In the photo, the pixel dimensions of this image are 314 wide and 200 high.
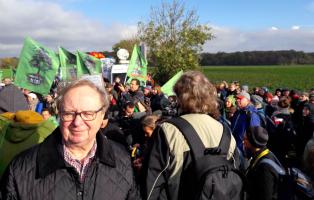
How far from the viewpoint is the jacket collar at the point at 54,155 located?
2.02 metres

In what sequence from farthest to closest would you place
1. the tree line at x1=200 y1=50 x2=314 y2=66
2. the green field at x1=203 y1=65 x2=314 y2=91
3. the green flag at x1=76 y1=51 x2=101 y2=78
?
the tree line at x1=200 y1=50 x2=314 y2=66
the green field at x1=203 y1=65 x2=314 y2=91
the green flag at x1=76 y1=51 x2=101 y2=78

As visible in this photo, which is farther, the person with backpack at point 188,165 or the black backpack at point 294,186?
the black backpack at point 294,186

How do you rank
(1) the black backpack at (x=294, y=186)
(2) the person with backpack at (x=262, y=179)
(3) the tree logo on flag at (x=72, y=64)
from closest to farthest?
(1) the black backpack at (x=294, y=186), (2) the person with backpack at (x=262, y=179), (3) the tree logo on flag at (x=72, y=64)

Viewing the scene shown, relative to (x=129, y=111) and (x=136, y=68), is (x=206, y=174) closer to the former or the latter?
(x=129, y=111)

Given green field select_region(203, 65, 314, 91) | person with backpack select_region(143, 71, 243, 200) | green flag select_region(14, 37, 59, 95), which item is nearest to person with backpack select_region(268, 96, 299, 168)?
green flag select_region(14, 37, 59, 95)

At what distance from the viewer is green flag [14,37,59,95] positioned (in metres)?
6.83

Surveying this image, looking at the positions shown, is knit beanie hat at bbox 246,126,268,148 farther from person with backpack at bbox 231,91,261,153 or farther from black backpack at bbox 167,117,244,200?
person with backpack at bbox 231,91,261,153

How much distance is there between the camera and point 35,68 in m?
6.86

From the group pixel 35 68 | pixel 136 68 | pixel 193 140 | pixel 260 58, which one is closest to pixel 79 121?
pixel 193 140

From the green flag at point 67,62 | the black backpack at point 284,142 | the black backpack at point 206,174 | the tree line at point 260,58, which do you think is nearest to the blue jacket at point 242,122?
the black backpack at point 284,142

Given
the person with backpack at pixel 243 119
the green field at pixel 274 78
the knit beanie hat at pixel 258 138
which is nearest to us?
the knit beanie hat at pixel 258 138

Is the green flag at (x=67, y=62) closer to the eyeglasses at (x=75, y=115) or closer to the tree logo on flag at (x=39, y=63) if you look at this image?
the tree logo on flag at (x=39, y=63)

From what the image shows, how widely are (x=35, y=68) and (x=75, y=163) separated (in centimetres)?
512

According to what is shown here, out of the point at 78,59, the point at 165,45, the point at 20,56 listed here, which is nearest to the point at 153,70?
the point at 165,45
